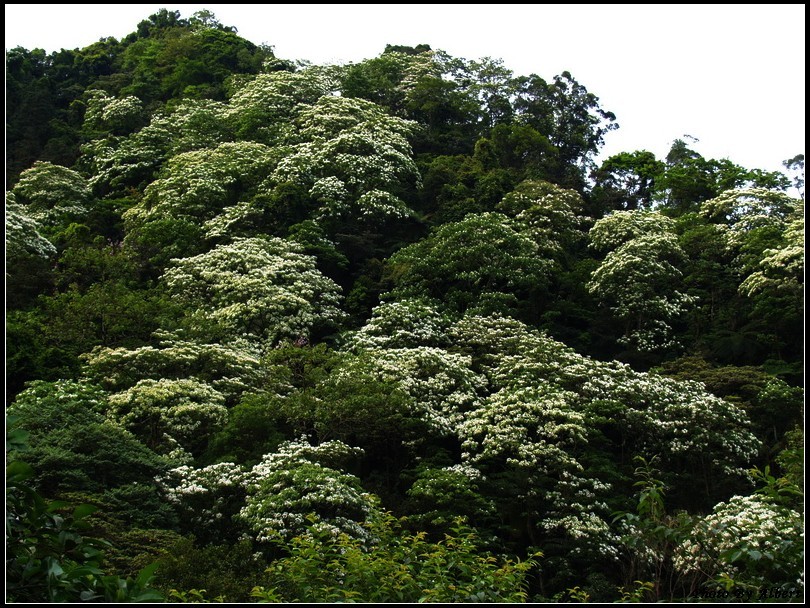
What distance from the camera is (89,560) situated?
392cm

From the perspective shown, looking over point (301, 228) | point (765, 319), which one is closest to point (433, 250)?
point (301, 228)

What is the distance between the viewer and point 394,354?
17453 millimetres

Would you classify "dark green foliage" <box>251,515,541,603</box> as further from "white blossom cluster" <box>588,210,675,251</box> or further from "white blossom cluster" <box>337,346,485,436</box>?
"white blossom cluster" <box>588,210,675,251</box>

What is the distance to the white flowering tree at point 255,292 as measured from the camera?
19797 millimetres

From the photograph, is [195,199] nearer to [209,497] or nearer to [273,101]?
[273,101]

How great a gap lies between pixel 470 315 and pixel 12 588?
17.1 m

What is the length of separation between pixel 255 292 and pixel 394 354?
4722 mm

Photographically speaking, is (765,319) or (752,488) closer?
(752,488)

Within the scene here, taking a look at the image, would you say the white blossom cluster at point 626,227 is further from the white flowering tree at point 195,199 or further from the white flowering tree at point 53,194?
the white flowering tree at point 53,194

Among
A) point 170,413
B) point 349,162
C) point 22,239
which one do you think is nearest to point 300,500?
point 170,413

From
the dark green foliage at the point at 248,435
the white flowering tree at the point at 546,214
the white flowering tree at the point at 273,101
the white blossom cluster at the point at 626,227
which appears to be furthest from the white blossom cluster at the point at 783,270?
the white flowering tree at the point at 273,101

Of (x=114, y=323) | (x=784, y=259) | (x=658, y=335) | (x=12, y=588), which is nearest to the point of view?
(x=12, y=588)

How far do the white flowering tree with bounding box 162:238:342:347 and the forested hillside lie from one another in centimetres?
10

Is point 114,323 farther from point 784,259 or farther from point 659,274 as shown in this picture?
point 784,259
